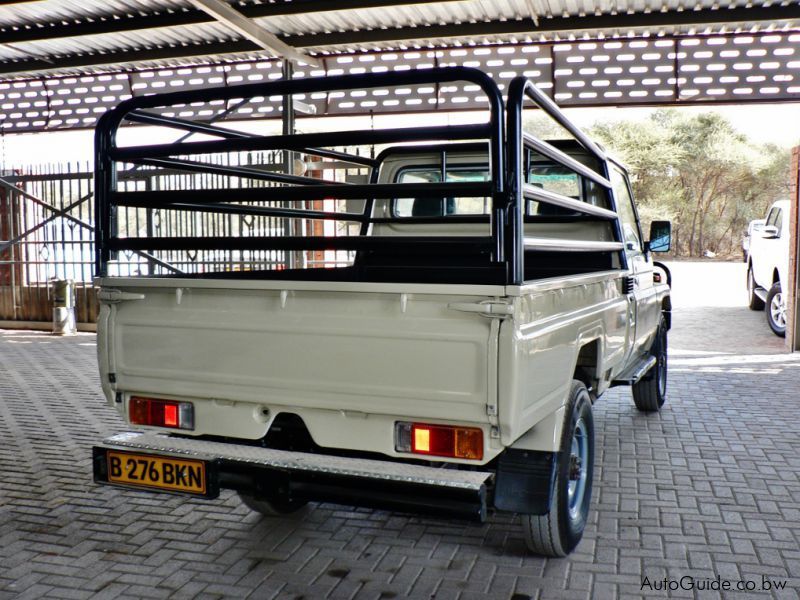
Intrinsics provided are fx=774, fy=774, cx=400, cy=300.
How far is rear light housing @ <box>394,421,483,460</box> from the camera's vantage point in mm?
2869

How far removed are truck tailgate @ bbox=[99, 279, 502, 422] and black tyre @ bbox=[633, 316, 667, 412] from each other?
3981 mm

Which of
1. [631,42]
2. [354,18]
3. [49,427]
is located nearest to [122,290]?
[49,427]

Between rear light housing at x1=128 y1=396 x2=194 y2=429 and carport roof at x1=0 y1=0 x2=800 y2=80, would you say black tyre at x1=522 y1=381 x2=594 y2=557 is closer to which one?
rear light housing at x1=128 y1=396 x2=194 y2=429

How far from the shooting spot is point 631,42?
9.69 meters

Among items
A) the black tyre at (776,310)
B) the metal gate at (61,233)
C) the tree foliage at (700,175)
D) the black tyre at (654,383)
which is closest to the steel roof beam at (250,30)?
the metal gate at (61,233)

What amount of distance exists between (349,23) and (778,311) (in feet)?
24.1

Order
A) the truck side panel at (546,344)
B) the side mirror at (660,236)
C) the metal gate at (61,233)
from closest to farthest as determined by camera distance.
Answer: the truck side panel at (546,344) → the side mirror at (660,236) → the metal gate at (61,233)

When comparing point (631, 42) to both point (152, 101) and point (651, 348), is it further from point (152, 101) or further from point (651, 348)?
point (152, 101)

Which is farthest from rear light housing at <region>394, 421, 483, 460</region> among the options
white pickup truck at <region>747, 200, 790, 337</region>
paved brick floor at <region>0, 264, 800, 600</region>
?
white pickup truck at <region>747, 200, 790, 337</region>

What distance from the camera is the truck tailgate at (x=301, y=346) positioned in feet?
9.30

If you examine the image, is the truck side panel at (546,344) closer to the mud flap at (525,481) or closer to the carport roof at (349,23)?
the mud flap at (525,481)

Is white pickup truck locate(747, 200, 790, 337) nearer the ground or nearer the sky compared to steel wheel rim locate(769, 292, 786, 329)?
nearer the sky

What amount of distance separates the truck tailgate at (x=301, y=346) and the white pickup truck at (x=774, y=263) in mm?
9017

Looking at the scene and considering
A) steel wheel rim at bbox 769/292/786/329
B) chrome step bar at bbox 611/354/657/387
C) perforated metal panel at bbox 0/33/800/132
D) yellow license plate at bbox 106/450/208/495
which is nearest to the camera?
yellow license plate at bbox 106/450/208/495
